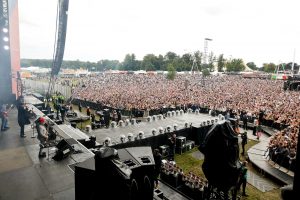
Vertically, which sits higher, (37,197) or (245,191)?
(37,197)

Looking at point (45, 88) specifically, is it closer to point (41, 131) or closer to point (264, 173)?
point (41, 131)

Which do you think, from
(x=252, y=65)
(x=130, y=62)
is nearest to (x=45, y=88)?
(x=130, y=62)

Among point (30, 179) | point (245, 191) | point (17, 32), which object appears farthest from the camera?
point (17, 32)

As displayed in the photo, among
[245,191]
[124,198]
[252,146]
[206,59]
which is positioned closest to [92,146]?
[245,191]

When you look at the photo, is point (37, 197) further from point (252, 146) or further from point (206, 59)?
point (206, 59)

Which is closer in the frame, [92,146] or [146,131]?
[92,146]

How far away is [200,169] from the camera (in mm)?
12344

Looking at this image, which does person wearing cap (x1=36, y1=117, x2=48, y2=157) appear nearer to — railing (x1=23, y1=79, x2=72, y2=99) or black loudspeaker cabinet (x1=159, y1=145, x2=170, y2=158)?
black loudspeaker cabinet (x1=159, y1=145, x2=170, y2=158)

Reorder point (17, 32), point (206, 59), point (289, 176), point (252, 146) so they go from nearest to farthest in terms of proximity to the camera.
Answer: point (289, 176), point (252, 146), point (17, 32), point (206, 59)

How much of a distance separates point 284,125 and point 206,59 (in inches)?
2787

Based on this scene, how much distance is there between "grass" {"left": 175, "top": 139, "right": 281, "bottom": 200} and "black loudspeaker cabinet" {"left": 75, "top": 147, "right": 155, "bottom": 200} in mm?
7173

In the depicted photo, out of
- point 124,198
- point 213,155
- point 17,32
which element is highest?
point 17,32

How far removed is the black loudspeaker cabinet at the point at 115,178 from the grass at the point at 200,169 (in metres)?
7.17

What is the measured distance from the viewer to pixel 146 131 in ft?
50.0
